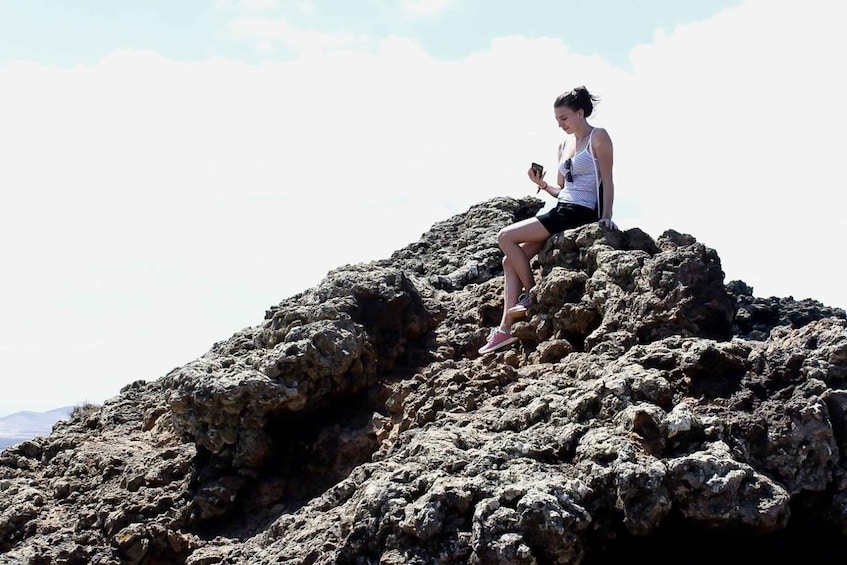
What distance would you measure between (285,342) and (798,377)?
4.88 m

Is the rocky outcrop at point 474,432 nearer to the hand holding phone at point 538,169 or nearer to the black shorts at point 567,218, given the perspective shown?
A: the black shorts at point 567,218

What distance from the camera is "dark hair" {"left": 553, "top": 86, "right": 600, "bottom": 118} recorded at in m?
9.66

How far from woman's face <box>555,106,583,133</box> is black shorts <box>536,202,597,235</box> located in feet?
2.81

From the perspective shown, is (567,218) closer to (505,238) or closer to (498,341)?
(505,238)

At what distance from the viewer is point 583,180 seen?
973 centimetres

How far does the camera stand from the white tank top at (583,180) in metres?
9.62

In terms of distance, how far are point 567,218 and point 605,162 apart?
72cm

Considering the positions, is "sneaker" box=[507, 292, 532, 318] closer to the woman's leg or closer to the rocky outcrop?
the woman's leg

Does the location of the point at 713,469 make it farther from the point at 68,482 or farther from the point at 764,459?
the point at 68,482

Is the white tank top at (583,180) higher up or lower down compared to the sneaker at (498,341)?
higher up

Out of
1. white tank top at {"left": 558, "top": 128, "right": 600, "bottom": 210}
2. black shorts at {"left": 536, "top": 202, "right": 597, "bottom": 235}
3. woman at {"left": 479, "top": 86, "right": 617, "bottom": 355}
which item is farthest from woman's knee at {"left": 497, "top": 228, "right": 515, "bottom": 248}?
white tank top at {"left": 558, "top": 128, "right": 600, "bottom": 210}

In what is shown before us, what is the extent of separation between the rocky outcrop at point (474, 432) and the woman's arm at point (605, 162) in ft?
1.45

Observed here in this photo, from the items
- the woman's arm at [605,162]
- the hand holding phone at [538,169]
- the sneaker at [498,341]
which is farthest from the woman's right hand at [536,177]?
the sneaker at [498,341]

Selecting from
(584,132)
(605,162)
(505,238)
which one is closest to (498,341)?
(505,238)
